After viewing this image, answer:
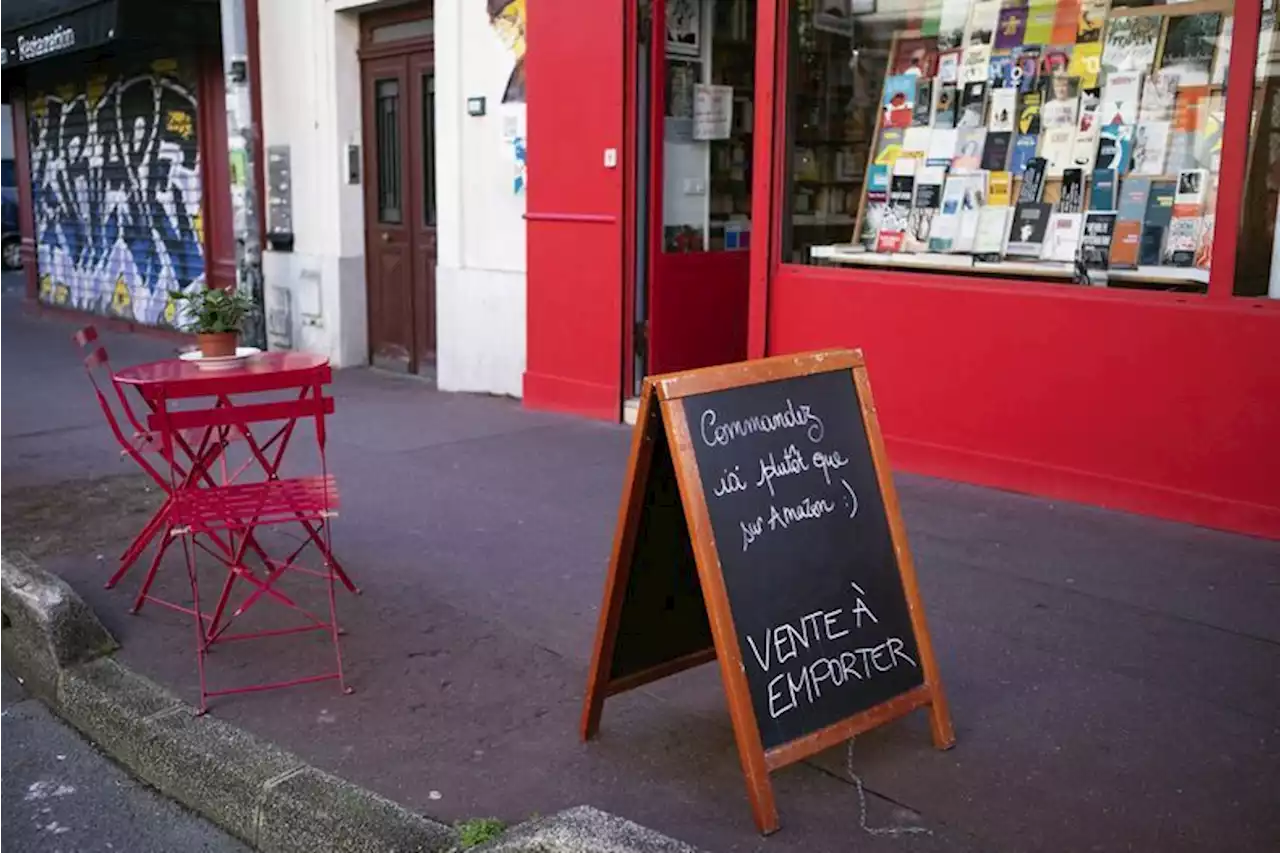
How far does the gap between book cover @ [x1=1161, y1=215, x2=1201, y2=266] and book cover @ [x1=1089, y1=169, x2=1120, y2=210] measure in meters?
0.34

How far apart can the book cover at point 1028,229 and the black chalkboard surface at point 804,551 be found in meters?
3.05

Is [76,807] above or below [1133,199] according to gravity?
below

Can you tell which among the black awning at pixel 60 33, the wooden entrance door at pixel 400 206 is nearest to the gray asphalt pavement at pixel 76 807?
the wooden entrance door at pixel 400 206

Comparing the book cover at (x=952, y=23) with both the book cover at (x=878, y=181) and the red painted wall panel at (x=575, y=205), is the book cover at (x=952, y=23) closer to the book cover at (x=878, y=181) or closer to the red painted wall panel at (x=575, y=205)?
the book cover at (x=878, y=181)

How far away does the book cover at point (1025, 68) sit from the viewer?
634 centimetres

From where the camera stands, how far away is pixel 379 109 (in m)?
10.3

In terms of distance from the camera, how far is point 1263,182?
5422 mm

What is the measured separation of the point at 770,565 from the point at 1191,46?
3783mm

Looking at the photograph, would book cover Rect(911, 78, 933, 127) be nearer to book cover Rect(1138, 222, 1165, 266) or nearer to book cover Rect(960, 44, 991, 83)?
book cover Rect(960, 44, 991, 83)

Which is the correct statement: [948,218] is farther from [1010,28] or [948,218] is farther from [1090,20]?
[1090,20]

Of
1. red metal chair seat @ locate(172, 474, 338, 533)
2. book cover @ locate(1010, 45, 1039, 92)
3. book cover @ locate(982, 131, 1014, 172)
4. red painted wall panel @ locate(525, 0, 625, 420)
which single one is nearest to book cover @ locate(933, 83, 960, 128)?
book cover @ locate(982, 131, 1014, 172)

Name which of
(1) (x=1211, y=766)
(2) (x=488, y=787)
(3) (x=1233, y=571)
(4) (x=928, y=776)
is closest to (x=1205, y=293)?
(3) (x=1233, y=571)

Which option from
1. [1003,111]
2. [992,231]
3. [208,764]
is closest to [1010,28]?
[1003,111]

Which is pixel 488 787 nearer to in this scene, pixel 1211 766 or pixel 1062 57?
pixel 1211 766
